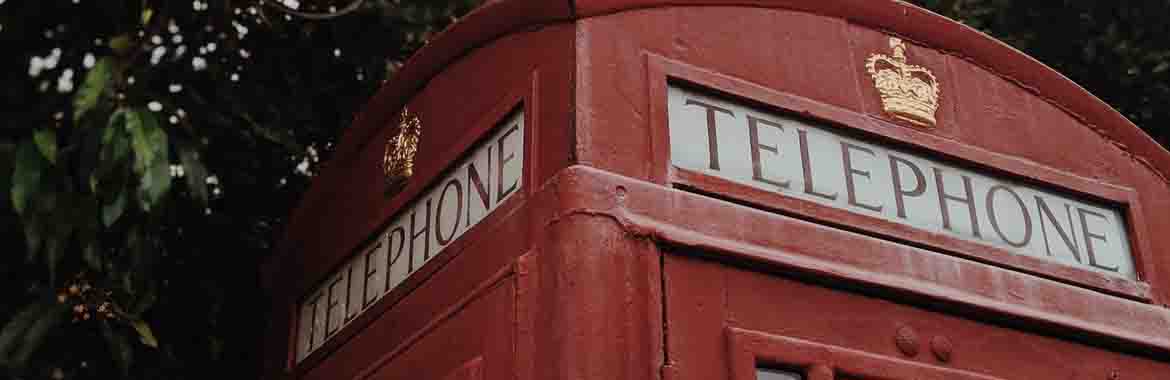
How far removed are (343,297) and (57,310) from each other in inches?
25.9


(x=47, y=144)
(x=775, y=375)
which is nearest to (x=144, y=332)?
(x=47, y=144)

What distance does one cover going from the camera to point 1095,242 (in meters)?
2.25

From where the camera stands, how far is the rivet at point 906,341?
6.12ft

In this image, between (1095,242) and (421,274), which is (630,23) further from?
(1095,242)

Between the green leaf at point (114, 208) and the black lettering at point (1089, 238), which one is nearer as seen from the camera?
the black lettering at point (1089, 238)

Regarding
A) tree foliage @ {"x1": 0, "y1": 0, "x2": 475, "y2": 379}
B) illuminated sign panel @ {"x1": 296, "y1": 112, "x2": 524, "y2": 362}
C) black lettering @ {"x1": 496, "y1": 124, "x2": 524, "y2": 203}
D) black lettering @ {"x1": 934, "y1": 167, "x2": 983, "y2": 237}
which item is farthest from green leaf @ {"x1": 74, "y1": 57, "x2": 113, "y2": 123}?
black lettering @ {"x1": 934, "y1": 167, "x2": 983, "y2": 237}

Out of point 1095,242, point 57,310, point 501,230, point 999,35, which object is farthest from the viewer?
point 999,35

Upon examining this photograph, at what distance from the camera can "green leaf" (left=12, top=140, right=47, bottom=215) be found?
254 centimetres

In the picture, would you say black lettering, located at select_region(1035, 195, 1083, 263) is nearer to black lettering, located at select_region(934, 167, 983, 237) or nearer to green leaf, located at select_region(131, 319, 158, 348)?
black lettering, located at select_region(934, 167, 983, 237)

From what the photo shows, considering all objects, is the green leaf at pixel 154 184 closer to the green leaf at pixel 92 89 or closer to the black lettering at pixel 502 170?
the green leaf at pixel 92 89

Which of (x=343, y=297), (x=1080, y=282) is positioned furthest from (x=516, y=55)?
(x=1080, y=282)

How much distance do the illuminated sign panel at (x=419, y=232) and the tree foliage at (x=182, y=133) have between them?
371 mm

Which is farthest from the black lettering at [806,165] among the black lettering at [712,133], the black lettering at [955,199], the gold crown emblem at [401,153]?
the gold crown emblem at [401,153]

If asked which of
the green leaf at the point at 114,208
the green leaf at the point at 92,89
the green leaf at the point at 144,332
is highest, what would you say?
the green leaf at the point at 92,89
